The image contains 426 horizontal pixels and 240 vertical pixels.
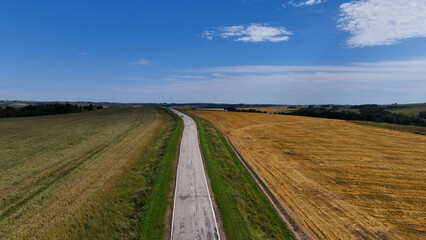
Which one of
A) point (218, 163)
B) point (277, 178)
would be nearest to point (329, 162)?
point (277, 178)

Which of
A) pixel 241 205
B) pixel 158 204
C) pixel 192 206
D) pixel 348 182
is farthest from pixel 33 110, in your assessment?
pixel 348 182

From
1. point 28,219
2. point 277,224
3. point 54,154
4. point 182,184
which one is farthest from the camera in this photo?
point 54,154

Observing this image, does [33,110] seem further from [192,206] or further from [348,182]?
[348,182]

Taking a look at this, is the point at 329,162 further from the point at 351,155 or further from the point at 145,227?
the point at 145,227

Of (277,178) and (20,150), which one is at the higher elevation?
(20,150)

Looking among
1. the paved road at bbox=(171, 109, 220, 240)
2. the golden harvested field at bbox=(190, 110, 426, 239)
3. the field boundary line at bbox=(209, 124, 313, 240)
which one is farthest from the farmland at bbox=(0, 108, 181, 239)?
the golden harvested field at bbox=(190, 110, 426, 239)

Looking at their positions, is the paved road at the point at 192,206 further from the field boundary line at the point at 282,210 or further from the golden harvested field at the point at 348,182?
the golden harvested field at the point at 348,182
